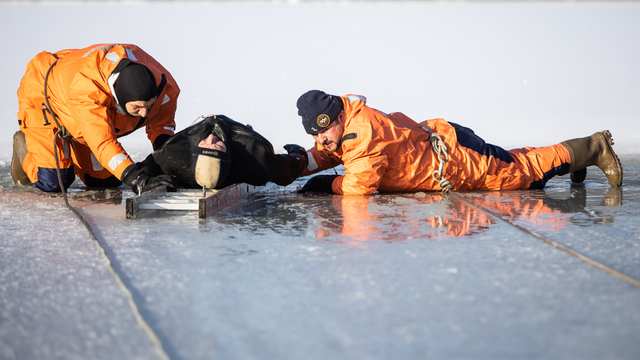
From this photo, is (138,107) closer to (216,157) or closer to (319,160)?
(216,157)

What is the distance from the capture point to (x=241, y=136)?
257cm

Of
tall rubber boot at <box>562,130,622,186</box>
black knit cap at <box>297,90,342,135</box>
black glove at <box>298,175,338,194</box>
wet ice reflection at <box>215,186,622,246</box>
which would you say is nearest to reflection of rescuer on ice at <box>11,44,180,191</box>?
wet ice reflection at <box>215,186,622,246</box>

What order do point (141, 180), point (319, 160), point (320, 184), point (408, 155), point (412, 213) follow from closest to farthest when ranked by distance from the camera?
point (412, 213) < point (141, 180) < point (408, 155) < point (320, 184) < point (319, 160)

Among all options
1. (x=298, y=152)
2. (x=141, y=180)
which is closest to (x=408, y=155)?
→ (x=298, y=152)

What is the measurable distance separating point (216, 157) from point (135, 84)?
1.82 feet

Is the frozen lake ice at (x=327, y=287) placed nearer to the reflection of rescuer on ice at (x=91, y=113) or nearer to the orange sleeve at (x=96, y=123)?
the orange sleeve at (x=96, y=123)

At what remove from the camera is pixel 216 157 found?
8.00 ft

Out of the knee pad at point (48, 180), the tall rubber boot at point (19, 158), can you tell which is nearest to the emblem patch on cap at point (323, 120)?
the knee pad at point (48, 180)

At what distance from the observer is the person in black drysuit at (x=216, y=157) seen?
2.45 m

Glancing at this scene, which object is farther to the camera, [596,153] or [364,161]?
[596,153]

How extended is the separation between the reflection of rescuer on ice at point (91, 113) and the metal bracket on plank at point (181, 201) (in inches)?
2.8

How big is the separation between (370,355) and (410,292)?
0.32 metres

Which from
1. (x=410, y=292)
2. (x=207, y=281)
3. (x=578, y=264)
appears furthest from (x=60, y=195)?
(x=578, y=264)

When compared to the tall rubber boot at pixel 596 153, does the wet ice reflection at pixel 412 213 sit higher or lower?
lower
